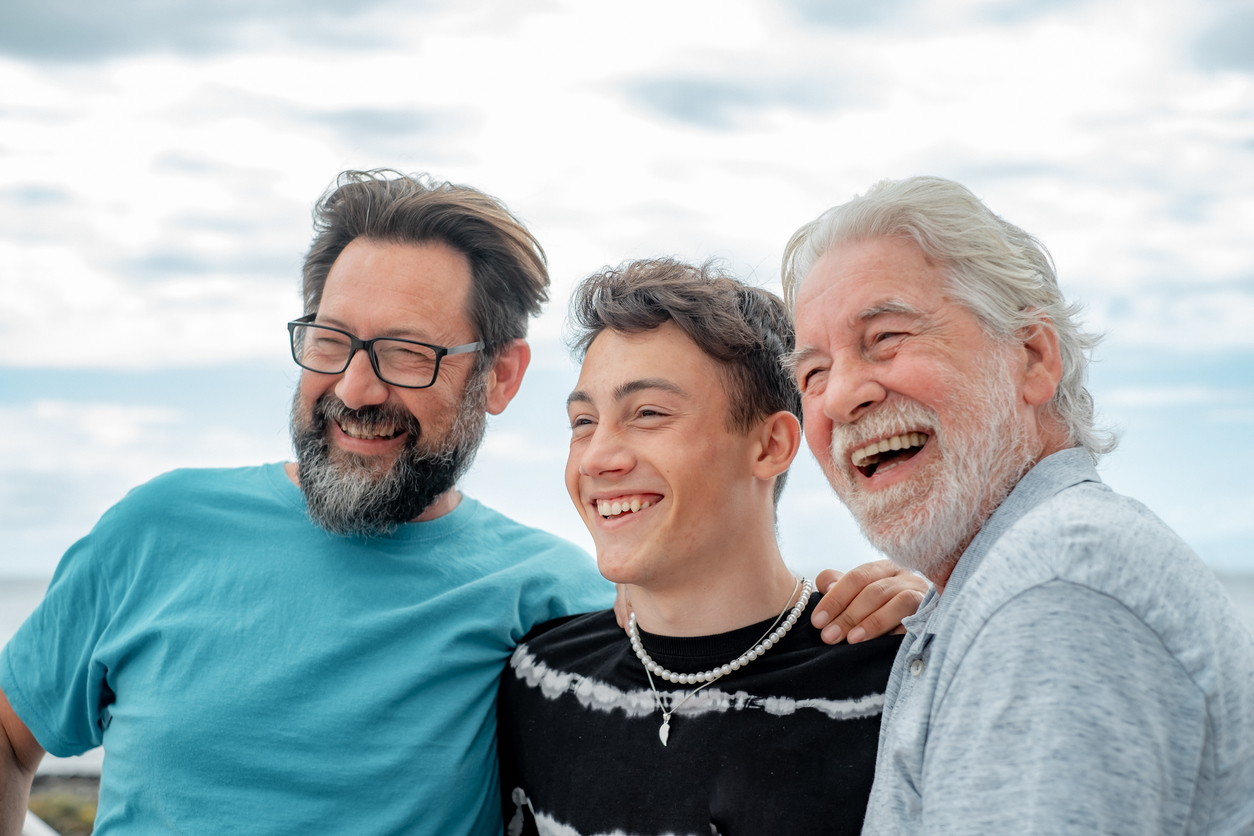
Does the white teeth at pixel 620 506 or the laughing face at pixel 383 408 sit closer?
the white teeth at pixel 620 506

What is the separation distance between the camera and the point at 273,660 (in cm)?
254

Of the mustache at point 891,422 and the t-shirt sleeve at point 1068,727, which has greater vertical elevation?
the mustache at point 891,422

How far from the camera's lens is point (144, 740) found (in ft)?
8.24

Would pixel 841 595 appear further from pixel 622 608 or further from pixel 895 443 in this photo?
pixel 622 608

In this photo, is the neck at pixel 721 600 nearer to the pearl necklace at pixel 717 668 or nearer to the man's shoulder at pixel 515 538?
the pearl necklace at pixel 717 668

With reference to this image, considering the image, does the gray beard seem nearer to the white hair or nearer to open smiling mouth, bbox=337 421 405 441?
open smiling mouth, bbox=337 421 405 441

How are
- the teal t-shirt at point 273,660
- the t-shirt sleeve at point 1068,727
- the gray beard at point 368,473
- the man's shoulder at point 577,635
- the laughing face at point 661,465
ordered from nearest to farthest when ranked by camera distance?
1. the t-shirt sleeve at point 1068,727
2. the laughing face at point 661,465
3. the teal t-shirt at point 273,660
4. the man's shoulder at point 577,635
5. the gray beard at point 368,473

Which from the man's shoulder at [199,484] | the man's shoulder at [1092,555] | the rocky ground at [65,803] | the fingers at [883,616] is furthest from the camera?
the rocky ground at [65,803]

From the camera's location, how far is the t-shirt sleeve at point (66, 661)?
271 centimetres

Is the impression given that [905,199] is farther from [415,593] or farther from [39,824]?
[39,824]

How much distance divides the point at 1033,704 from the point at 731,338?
4.33 ft

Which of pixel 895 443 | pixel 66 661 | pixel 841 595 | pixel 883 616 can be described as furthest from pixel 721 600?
pixel 66 661

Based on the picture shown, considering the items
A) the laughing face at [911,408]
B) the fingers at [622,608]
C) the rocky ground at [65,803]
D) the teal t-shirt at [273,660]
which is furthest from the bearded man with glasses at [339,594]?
the rocky ground at [65,803]

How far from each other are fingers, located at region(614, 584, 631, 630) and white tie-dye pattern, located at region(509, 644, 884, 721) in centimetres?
20
